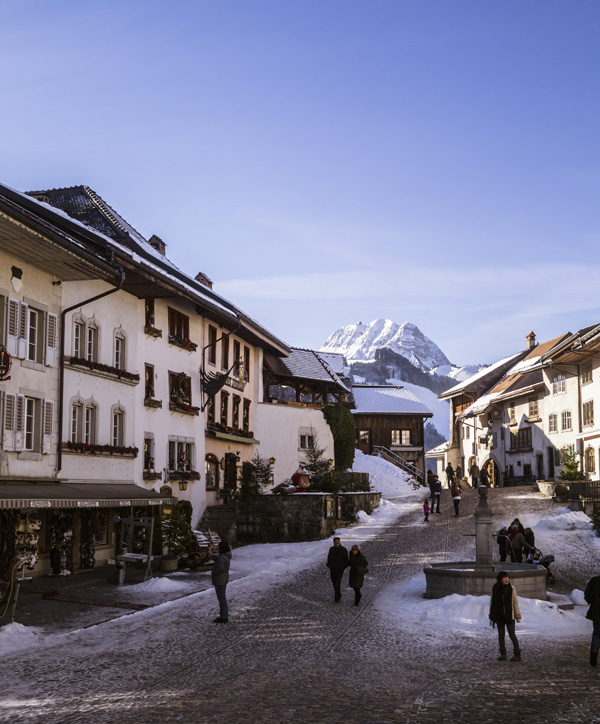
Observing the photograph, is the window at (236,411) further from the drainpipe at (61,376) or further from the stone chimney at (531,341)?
the stone chimney at (531,341)

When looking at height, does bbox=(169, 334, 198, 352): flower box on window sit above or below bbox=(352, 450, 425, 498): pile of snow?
above

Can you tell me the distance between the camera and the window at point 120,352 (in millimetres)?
30272

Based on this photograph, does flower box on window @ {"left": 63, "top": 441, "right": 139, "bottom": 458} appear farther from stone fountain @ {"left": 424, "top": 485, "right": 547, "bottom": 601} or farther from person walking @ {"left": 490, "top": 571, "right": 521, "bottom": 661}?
person walking @ {"left": 490, "top": 571, "right": 521, "bottom": 661}

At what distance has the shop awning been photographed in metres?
20.8

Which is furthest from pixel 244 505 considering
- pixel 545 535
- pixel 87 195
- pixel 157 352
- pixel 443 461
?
pixel 443 461

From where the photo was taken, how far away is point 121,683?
39.5ft

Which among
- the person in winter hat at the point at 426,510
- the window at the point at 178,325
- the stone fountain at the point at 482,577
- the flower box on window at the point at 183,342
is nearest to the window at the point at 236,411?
the flower box on window at the point at 183,342

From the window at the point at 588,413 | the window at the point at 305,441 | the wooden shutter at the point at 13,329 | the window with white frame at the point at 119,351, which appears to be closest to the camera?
the wooden shutter at the point at 13,329

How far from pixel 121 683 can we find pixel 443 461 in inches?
3036

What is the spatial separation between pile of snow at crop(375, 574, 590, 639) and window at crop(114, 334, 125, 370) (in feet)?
45.8

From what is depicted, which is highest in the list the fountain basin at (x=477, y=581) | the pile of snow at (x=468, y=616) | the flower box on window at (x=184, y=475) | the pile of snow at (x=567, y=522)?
the flower box on window at (x=184, y=475)

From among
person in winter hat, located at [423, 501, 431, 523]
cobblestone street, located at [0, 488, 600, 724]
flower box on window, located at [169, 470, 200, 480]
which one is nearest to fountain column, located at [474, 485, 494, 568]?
cobblestone street, located at [0, 488, 600, 724]

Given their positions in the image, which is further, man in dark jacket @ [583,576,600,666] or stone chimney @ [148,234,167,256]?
stone chimney @ [148,234,167,256]

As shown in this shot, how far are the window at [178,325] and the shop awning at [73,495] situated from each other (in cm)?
765
